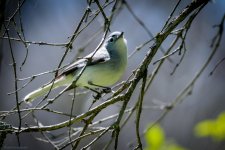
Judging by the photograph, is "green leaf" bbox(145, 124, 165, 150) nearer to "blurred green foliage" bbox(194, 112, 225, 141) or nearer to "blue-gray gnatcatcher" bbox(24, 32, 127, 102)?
"blurred green foliage" bbox(194, 112, 225, 141)

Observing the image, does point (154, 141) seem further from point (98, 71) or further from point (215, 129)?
point (98, 71)

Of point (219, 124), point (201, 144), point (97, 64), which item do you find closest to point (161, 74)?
point (201, 144)

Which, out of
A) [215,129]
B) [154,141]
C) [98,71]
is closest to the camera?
[154,141]

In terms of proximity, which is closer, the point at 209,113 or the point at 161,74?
the point at 209,113

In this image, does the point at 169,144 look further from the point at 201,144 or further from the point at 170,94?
the point at 170,94

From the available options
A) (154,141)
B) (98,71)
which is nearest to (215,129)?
(154,141)

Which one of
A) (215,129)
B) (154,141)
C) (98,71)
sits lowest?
(215,129)

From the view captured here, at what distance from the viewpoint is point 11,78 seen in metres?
7.56

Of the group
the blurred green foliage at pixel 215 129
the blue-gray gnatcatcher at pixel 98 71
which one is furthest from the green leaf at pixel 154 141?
the blue-gray gnatcatcher at pixel 98 71

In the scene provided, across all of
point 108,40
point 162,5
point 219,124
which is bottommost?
point 219,124

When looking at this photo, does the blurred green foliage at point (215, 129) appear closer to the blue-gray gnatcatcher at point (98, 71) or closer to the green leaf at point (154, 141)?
the green leaf at point (154, 141)

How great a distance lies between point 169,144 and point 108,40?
1.58 m

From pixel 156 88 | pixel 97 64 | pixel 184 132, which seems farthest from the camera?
pixel 156 88

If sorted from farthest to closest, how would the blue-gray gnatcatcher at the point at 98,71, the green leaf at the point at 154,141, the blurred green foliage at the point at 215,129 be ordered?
1. the blue-gray gnatcatcher at the point at 98,71
2. the blurred green foliage at the point at 215,129
3. the green leaf at the point at 154,141
